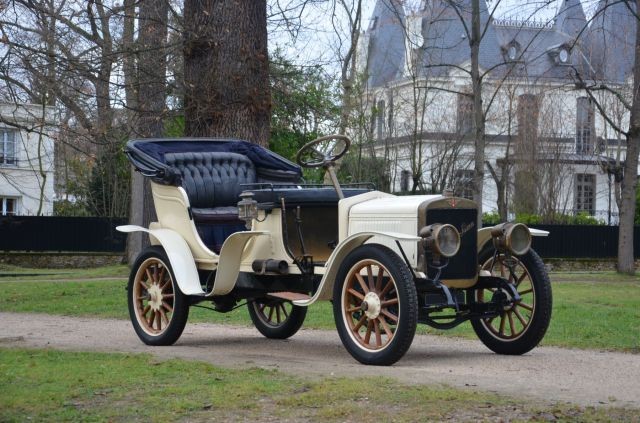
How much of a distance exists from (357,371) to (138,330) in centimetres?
331

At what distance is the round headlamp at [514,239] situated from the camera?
9344 millimetres

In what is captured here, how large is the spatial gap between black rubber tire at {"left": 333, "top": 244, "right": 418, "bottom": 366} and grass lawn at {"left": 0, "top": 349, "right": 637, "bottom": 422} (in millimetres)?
889

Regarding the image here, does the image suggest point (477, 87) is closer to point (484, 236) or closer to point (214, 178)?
point (214, 178)

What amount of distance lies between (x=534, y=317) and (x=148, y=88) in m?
11.9

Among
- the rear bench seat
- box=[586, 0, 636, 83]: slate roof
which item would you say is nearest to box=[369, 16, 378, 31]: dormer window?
box=[586, 0, 636, 83]: slate roof

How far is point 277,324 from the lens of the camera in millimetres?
11539

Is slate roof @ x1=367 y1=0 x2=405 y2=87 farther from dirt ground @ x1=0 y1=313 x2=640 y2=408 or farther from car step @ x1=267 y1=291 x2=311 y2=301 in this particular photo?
car step @ x1=267 y1=291 x2=311 y2=301

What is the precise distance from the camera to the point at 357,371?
8242 millimetres

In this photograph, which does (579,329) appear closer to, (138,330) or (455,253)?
(455,253)

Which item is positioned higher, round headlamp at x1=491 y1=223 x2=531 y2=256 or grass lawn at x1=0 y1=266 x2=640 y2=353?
round headlamp at x1=491 y1=223 x2=531 y2=256

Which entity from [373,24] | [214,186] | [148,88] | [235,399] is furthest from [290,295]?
[373,24]

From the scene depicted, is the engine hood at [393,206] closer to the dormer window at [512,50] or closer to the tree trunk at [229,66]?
the tree trunk at [229,66]

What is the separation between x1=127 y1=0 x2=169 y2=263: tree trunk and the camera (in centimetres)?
1647

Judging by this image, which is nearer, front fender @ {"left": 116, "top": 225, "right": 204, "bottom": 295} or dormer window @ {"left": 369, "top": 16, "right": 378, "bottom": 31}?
front fender @ {"left": 116, "top": 225, "right": 204, "bottom": 295}
